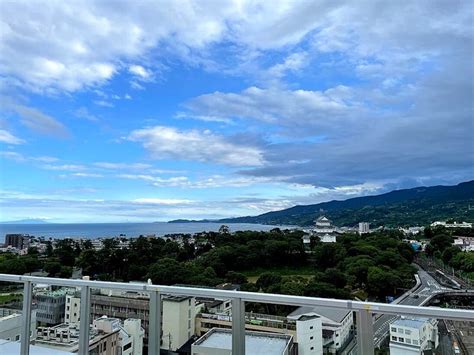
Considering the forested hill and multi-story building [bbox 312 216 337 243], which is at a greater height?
the forested hill

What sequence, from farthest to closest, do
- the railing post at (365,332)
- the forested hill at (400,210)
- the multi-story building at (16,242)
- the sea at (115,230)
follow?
the sea at (115,230) < the forested hill at (400,210) < the multi-story building at (16,242) < the railing post at (365,332)

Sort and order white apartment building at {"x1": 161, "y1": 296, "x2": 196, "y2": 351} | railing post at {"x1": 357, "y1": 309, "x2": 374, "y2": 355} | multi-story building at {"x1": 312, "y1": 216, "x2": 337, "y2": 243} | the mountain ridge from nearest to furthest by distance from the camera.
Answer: railing post at {"x1": 357, "y1": 309, "x2": 374, "y2": 355} → white apartment building at {"x1": 161, "y1": 296, "x2": 196, "y2": 351} → multi-story building at {"x1": 312, "y1": 216, "x2": 337, "y2": 243} → the mountain ridge

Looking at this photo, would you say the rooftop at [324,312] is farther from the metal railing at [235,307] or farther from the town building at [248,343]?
the town building at [248,343]

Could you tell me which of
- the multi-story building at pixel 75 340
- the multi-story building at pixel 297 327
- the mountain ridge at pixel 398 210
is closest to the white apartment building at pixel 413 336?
the multi-story building at pixel 297 327

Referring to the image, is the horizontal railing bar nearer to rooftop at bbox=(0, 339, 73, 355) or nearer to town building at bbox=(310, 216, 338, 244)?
rooftop at bbox=(0, 339, 73, 355)

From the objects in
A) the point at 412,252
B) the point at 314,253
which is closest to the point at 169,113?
the point at 314,253

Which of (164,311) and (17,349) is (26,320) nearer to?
(17,349)

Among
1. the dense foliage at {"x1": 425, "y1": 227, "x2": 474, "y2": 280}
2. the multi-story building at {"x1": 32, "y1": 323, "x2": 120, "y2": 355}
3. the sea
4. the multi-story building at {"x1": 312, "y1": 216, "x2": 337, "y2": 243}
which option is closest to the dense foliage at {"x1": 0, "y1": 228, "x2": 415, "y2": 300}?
the dense foliage at {"x1": 425, "y1": 227, "x2": 474, "y2": 280}
